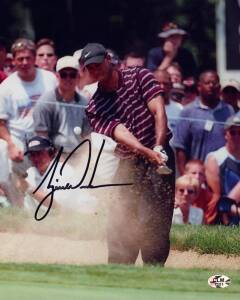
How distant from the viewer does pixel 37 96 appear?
41.5 ft

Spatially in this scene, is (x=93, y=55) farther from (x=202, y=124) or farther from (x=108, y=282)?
Result: (x=202, y=124)

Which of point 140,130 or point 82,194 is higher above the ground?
point 140,130

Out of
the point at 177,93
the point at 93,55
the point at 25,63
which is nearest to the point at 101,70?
the point at 93,55

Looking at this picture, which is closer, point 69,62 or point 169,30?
point 69,62

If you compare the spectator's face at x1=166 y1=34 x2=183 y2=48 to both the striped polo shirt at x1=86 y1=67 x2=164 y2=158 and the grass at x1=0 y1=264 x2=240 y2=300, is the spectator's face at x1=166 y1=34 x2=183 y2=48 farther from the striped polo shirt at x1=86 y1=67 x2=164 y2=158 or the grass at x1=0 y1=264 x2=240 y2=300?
the grass at x1=0 y1=264 x2=240 y2=300

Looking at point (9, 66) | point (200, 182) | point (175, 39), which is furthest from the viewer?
point (175, 39)

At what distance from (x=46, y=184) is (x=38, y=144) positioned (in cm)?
54

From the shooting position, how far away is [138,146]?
10086mm

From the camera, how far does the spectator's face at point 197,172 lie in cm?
1258

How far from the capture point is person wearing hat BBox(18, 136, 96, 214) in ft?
38.5

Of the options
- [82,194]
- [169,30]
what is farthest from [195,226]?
[169,30]

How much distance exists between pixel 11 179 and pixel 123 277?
12.3ft

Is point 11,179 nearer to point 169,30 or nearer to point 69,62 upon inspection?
point 69,62

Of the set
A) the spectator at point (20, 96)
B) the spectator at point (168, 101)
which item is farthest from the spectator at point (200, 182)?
the spectator at point (20, 96)
